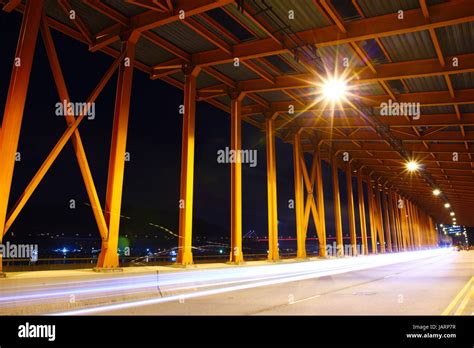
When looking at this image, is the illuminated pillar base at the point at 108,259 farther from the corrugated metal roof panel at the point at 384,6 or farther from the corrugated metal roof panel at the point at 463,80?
the corrugated metal roof panel at the point at 463,80

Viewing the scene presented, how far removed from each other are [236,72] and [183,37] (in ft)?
13.8

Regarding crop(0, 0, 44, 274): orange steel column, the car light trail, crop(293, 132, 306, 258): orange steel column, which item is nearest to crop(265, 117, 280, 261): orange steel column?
→ the car light trail

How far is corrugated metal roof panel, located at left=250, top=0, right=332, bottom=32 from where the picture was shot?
14008 mm

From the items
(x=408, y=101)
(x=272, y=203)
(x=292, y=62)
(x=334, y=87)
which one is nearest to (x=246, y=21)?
(x=292, y=62)

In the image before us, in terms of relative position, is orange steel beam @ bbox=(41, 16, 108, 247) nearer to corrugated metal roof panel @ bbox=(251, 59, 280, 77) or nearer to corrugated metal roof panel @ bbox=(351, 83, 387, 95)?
corrugated metal roof panel @ bbox=(251, 59, 280, 77)

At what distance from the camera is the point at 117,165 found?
43.3 feet

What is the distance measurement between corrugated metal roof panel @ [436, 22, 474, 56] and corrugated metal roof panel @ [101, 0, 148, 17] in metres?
11.3

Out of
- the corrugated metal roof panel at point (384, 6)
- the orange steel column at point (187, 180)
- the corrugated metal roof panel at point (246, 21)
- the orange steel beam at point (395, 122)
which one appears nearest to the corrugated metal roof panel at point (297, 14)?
the corrugated metal roof panel at point (246, 21)

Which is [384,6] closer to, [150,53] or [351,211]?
[150,53]

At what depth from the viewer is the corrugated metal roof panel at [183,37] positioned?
51.5 feet

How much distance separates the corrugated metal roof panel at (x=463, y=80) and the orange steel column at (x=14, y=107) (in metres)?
18.2

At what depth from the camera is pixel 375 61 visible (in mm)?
18219
